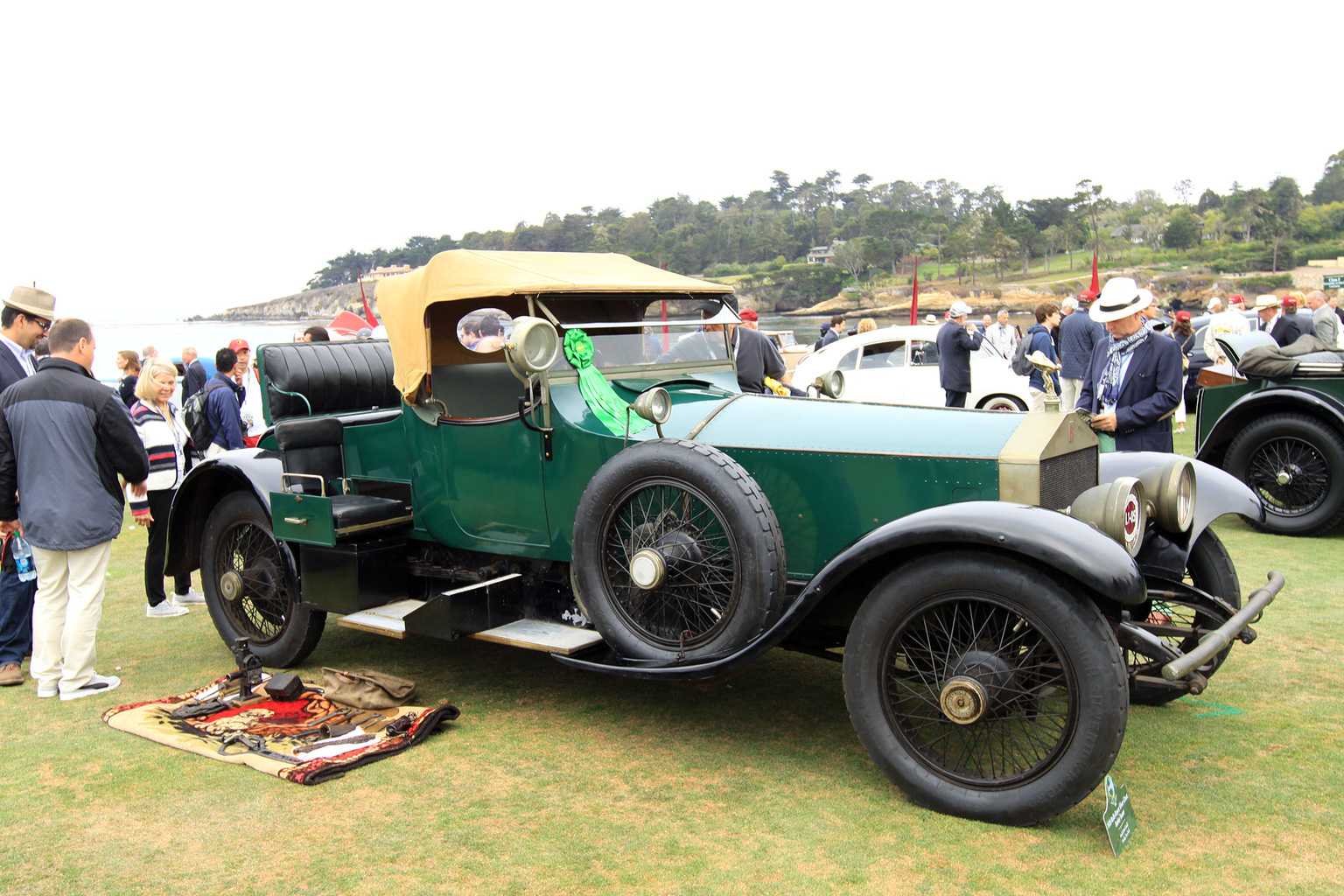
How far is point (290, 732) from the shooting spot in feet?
12.8

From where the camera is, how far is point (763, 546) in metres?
3.24

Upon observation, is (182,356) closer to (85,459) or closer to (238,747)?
(85,459)

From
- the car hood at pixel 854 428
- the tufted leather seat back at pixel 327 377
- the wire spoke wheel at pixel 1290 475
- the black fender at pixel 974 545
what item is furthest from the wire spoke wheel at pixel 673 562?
the wire spoke wheel at pixel 1290 475

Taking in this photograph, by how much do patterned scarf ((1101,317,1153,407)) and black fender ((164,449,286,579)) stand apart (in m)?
4.59

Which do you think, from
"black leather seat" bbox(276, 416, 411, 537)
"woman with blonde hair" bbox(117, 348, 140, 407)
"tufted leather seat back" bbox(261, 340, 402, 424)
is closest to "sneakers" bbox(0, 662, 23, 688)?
"black leather seat" bbox(276, 416, 411, 537)

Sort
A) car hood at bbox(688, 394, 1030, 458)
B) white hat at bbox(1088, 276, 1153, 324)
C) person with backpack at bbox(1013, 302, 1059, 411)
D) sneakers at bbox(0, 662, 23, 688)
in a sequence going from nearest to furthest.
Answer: car hood at bbox(688, 394, 1030, 458)
sneakers at bbox(0, 662, 23, 688)
white hat at bbox(1088, 276, 1153, 324)
person with backpack at bbox(1013, 302, 1059, 411)

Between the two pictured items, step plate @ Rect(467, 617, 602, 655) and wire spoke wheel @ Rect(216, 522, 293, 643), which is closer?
step plate @ Rect(467, 617, 602, 655)

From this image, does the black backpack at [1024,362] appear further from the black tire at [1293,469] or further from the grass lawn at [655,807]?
the grass lawn at [655,807]

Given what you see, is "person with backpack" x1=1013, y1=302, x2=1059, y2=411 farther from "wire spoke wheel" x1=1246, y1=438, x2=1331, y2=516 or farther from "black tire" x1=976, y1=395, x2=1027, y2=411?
"wire spoke wheel" x1=1246, y1=438, x2=1331, y2=516

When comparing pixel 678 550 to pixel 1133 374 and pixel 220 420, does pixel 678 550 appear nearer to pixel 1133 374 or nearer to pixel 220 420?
pixel 1133 374

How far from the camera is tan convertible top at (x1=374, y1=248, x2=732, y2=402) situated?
3.93 meters

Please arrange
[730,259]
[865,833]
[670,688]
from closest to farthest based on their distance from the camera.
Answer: [865,833] → [670,688] → [730,259]

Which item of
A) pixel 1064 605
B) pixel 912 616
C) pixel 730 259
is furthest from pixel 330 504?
pixel 730 259

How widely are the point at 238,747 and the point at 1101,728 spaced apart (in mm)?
3224
